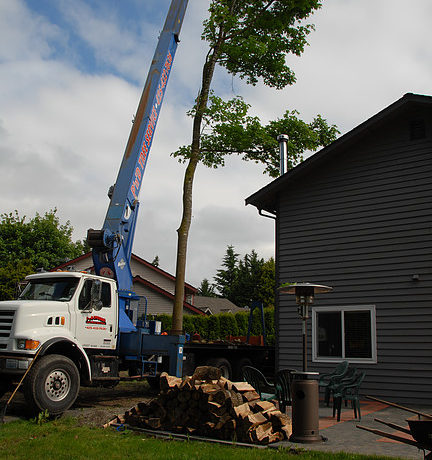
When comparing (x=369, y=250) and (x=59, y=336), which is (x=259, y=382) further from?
(x=369, y=250)

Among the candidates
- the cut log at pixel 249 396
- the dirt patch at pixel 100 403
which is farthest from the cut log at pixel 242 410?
the dirt patch at pixel 100 403

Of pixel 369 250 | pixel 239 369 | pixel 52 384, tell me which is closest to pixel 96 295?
pixel 52 384

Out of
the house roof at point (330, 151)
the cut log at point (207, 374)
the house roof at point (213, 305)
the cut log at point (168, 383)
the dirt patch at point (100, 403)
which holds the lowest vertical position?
the dirt patch at point (100, 403)

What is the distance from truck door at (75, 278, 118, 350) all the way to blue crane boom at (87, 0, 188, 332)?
1.36 ft

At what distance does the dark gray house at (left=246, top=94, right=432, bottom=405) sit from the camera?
11.1 m

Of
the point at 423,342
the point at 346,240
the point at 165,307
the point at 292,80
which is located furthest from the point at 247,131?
the point at 165,307

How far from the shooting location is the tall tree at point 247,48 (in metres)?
16.8

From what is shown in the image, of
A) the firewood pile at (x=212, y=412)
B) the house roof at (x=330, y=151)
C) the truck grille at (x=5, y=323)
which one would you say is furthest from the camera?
the house roof at (x=330, y=151)

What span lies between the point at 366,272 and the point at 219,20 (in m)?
9.79

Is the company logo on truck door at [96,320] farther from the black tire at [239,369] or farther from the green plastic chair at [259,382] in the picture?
the black tire at [239,369]

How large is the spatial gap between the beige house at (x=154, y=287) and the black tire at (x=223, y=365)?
1819 centimetres

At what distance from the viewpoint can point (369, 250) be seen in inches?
473

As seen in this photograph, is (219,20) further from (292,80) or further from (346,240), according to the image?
(346,240)

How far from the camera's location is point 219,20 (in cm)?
1678
